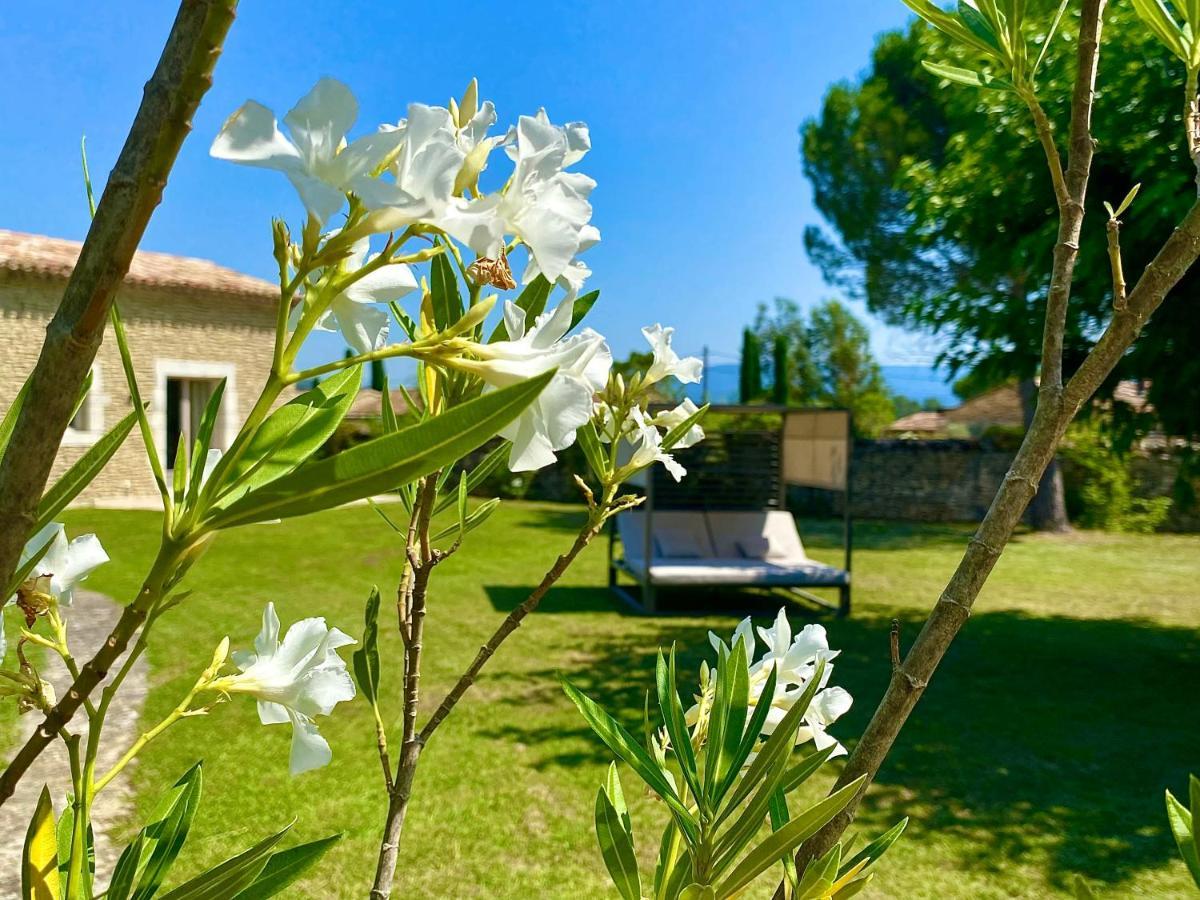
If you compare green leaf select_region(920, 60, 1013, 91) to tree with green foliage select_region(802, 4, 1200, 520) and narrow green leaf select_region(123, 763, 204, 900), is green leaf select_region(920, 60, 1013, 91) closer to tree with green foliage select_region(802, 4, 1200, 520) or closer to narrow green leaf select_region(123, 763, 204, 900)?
narrow green leaf select_region(123, 763, 204, 900)

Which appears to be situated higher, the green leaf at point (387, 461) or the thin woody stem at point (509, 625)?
the green leaf at point (387, 461)

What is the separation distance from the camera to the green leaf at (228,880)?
0.49 metres

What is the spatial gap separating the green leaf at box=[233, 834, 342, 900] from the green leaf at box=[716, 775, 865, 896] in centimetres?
23

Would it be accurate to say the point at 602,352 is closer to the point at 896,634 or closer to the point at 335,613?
the point at 896,634

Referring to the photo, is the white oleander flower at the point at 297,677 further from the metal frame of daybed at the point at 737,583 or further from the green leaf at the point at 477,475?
the metal frame of daybed at the point at 737,583

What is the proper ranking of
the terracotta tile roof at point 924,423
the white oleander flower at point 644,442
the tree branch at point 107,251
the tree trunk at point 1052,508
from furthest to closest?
the terracotta tile roof at point 924,423, the tree trunk at point 1052,508, the white oleander flower at point 644,442, the tree branch at point 107,251

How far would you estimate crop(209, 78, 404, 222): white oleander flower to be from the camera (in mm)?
325

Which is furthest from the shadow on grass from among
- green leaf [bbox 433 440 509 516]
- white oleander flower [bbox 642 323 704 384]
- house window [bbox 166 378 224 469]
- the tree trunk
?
house window [bbox 166 378 224 469]

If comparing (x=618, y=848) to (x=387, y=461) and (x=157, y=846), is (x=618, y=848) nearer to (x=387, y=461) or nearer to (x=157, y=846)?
(x=157, y=846)

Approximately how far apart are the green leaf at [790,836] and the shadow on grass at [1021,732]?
2.52 meters

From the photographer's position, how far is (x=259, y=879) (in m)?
0.52

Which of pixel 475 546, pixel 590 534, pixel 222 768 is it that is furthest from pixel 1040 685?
pixel 475 546

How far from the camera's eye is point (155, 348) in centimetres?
1388

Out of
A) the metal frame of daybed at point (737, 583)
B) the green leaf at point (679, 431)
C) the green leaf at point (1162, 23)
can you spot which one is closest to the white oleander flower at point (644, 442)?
the green leaf at point (679, 431)
